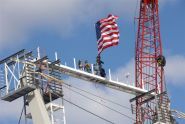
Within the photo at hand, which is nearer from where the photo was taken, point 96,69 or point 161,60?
point 96,69

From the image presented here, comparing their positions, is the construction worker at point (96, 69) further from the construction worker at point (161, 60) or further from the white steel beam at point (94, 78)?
the construction worker at point (161, 60)

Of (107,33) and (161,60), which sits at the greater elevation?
(107,33)

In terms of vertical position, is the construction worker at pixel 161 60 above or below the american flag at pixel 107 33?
below

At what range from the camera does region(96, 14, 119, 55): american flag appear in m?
140

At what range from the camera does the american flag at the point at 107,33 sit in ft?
461

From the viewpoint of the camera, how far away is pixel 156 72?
19225cm

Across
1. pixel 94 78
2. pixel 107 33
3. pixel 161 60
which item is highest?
pixel 107 33

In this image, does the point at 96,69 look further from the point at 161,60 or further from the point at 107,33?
the point at 161,60

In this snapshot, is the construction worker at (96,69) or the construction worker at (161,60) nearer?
the construction worker at (96,69)

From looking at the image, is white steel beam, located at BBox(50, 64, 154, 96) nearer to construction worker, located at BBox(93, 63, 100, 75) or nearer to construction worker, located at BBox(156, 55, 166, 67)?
construction worker, located at BBox(93, 63, 100, 75)

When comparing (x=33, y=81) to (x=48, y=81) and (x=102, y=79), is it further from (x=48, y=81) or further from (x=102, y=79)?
(x=102, y=79)

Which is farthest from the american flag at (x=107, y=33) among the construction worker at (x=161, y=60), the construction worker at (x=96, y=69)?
the construction worker at (x=161, y=60)

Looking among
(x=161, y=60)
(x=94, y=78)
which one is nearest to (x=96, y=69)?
(x=94, y=78)

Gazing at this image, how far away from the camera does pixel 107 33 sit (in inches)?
5571
